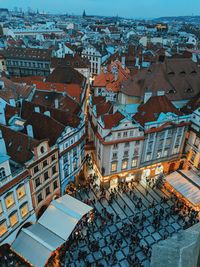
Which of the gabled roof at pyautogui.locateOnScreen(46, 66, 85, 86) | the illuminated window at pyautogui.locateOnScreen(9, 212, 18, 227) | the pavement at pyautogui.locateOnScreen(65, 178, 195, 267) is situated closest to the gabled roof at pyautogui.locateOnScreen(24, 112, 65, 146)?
the illuminated window at pyautogui.locateOnScreen(9, 212, 18, 227)

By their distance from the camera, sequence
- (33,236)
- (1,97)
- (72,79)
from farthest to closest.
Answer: (72,79), (1,97), (33,236)

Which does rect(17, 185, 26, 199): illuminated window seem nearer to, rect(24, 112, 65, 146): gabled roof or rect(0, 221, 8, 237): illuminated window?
rect(0, 221, 8, 237): illuminated window

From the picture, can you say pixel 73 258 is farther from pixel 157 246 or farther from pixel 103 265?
pixel 157 246

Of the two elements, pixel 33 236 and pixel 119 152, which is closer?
pixel 33 236

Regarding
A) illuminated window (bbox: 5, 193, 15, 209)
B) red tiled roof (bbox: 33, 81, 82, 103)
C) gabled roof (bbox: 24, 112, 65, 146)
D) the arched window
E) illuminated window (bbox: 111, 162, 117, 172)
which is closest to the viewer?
the arched window

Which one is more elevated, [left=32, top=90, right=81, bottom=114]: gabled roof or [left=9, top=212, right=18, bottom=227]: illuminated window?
[left=32, top=90, right=81, bottom=114]: gabled roof

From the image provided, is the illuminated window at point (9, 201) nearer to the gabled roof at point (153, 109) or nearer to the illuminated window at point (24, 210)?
the illuminated window at point (24, 210)

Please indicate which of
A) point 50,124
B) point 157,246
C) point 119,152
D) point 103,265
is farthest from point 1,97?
point 157,246

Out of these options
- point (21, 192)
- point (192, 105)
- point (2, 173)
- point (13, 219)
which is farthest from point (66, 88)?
point (13, 219)
